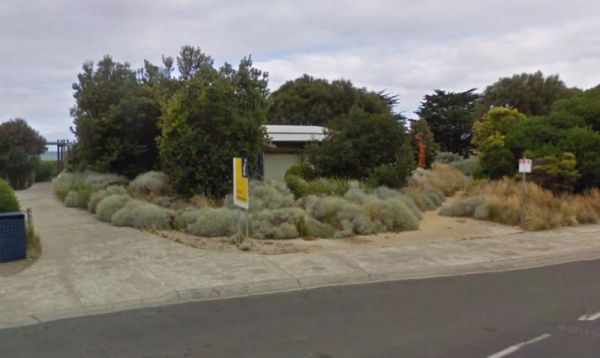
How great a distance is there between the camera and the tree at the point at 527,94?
47844mm

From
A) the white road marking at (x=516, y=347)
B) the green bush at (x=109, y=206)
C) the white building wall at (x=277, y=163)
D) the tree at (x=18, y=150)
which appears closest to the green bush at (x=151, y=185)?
the green bush at (x=109, y=206)

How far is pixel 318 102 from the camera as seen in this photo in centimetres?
4431

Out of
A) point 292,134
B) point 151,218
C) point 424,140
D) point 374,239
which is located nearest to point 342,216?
point 374,239

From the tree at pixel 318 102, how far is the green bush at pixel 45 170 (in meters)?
16.0

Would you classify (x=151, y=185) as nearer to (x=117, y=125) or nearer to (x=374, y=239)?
(x=117, y=125)

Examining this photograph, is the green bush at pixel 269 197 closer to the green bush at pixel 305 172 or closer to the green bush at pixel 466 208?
the green bush at pixel 305 172

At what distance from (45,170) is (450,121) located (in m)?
32.1

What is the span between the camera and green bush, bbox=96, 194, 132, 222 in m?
14.5

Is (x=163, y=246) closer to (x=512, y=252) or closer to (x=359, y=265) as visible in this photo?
(x=359, y=265)

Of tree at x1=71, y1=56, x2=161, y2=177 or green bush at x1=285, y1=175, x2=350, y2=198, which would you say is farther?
tree at x1=71, y1=56, x2=161, y2=177

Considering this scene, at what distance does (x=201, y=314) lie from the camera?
6895mm

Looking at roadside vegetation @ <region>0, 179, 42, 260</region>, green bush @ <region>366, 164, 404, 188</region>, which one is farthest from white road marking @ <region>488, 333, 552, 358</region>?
green bush @ <region>366, 164, 404, 188</region>

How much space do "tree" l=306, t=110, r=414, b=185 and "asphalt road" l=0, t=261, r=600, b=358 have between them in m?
11.8

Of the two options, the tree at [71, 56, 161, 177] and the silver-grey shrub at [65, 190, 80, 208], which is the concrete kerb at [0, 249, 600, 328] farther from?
the tree at [71, 56, 161, 177]
